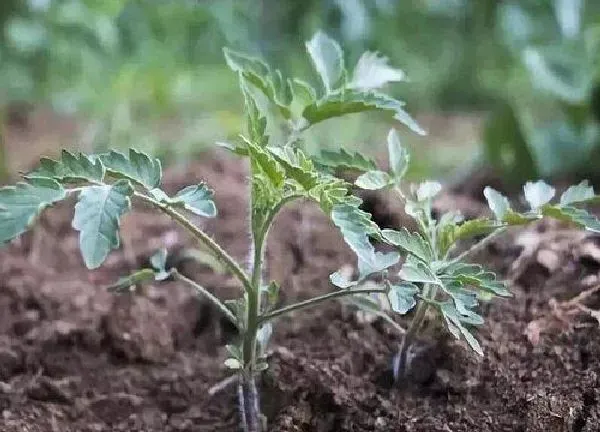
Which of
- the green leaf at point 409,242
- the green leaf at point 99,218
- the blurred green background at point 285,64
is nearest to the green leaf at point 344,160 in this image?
the green leaf at point 409,242

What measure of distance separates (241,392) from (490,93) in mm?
1618

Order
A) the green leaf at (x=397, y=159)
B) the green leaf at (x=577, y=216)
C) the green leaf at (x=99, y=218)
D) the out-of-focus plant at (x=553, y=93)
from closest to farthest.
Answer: the green leaf at (x=99, y=218), the green leaf at (x=577, y=216), the green leaf at (x=397, y=159), the out-of-focus plant at (x=553, y=93)

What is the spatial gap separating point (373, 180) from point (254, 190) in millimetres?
128

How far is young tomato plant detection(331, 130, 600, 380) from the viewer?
790 mm

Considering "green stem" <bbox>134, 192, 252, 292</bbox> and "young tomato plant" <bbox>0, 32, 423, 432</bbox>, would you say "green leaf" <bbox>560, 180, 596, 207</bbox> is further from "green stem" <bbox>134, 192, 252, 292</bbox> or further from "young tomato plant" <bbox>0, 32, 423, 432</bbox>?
"green stem" <bbox>134, 192, 252, 292</bbox>

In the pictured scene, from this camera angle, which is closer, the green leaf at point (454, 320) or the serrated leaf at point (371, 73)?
the green leaf at point (454, 320)

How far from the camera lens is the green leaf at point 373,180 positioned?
0.88m

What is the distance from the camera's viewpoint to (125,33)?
1.75m

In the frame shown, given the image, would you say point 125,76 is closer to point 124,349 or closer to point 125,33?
point 125,33

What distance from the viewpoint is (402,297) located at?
792 millimetres

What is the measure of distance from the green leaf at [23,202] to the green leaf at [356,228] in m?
0.23

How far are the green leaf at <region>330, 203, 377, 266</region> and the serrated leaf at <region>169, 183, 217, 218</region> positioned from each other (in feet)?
0.34

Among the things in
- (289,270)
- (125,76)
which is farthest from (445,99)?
(289,270)

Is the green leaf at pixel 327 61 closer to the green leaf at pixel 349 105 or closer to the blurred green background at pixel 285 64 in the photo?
the green leaf at pixel 349 105
